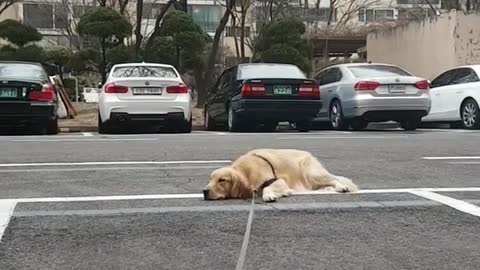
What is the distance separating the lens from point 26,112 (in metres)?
12.9

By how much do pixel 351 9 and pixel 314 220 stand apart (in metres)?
45.9

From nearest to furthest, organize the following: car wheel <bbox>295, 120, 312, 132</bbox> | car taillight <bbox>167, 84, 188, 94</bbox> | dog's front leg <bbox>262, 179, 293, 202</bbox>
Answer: dog's front leg <bbox>262, 179, 293, 202</bbox>, car taillight <bbox>167, 84, 188, 94</bbox>, car wheel <bbox>295, 120, 312, 132</bbox>

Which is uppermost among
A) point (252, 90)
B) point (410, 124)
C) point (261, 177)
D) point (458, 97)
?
point (252, 90)

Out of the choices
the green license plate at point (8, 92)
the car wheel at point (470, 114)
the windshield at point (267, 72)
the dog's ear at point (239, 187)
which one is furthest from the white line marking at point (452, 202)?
the car wheel at point (470, 114)

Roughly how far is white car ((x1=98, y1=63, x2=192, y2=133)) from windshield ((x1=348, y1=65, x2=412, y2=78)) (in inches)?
142

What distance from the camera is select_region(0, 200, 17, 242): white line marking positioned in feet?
15.8

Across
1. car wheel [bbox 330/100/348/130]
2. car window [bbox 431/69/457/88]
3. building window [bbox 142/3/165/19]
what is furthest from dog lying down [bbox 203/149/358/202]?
building window [bbox 142/3/165/19]

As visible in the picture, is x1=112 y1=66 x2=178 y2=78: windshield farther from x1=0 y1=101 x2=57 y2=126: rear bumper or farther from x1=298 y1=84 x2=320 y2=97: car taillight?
x1=298 y1=84 x2=320 y2=97: car taillight

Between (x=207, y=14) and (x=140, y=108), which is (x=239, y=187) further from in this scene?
(x=207, y=14)

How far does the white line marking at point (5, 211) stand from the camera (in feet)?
15.8

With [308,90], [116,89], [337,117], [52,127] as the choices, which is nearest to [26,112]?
[52,127]

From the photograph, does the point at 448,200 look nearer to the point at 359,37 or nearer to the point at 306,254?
the point at 306,254

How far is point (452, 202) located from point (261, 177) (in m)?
1.47

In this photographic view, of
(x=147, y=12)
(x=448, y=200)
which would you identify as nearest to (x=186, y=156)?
(x=448, y=200)
